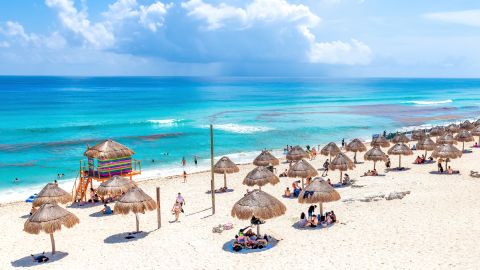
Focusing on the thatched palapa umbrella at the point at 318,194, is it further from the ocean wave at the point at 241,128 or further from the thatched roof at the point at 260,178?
the ocean wave at the point at 241,128

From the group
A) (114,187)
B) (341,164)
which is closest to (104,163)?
(114,187)

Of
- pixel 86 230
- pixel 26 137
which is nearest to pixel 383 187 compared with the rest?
pixel 86 230

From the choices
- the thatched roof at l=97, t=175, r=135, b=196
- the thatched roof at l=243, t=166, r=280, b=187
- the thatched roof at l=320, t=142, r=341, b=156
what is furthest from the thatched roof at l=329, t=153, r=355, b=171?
the thatched roof at l=97, t=175, r=135, b=196

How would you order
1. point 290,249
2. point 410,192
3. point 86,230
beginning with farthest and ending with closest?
point 410,192, point 86,230, point 290,249


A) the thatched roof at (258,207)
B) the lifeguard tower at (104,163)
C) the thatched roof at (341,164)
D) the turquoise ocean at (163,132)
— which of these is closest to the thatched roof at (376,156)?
the thatched roof at (341,164)

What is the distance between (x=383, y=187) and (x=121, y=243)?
12.5m

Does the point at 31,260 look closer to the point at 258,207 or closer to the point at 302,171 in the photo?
the point at 258,207

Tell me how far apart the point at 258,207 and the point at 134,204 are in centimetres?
458

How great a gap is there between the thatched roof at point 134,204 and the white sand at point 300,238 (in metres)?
1.11

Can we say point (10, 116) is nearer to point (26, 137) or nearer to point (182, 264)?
point (26, 137)

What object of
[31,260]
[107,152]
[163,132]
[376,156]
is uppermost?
[163,132]

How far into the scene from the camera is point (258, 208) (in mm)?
14070

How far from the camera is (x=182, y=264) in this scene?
43.3 feet

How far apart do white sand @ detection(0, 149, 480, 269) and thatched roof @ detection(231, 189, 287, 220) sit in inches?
44.3
